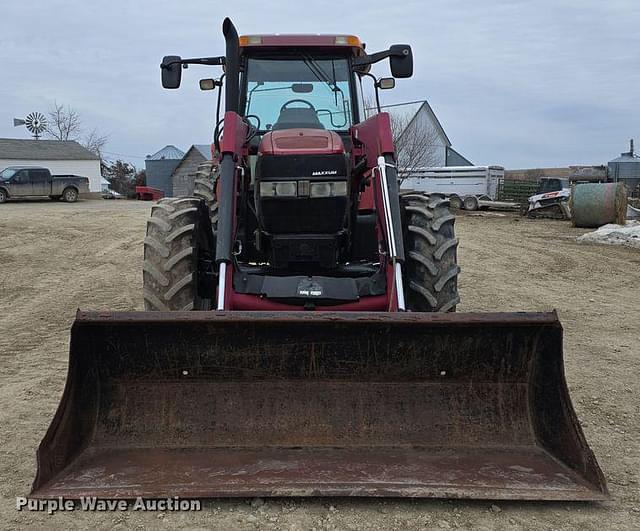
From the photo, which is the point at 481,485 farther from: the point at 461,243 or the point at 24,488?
the point at 461,243

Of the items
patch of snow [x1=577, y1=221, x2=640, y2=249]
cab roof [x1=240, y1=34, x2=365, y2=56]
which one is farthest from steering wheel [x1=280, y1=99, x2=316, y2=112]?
patch of snow [x1=577, y1=221, x2=640, y2=249]

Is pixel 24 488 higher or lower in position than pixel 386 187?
lower

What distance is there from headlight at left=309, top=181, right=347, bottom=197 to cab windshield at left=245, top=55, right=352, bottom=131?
46.5 inches

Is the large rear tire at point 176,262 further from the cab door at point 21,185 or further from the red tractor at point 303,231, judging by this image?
the cab door at point 21,185

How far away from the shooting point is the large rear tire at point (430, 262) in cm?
411

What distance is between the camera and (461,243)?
A: 49.1 ft

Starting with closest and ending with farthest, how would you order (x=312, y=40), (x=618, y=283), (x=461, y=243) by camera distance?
(x=312, y=40) < (x=618, y=283) < (x=461, y=243)

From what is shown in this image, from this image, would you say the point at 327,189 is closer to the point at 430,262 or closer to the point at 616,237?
the point at 430,262

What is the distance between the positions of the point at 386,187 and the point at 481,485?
200 cm

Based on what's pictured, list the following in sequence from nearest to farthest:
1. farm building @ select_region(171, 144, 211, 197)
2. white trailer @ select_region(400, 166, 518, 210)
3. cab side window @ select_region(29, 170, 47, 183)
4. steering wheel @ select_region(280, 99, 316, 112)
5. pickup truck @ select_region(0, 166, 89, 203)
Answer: steering wheel @ select_region(280, 99, 316, 112) < pickup truck @ select_region(0, 166, 89, 203) < cab side window @ select_region(29, 170, 47, 183) < white trailer @ select_region(400, 166, 518, 210) < farm building @ select_region(171, 144, 211, 197)

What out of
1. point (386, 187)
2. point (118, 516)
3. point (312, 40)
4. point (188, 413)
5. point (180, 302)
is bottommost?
point (118, 516)

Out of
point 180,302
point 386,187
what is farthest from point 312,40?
point 180,302

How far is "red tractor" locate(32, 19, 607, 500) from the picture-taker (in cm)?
277

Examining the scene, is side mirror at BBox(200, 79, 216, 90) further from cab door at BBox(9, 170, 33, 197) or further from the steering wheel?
Answer: cab door at BBox(9, 170, 33, 197)
